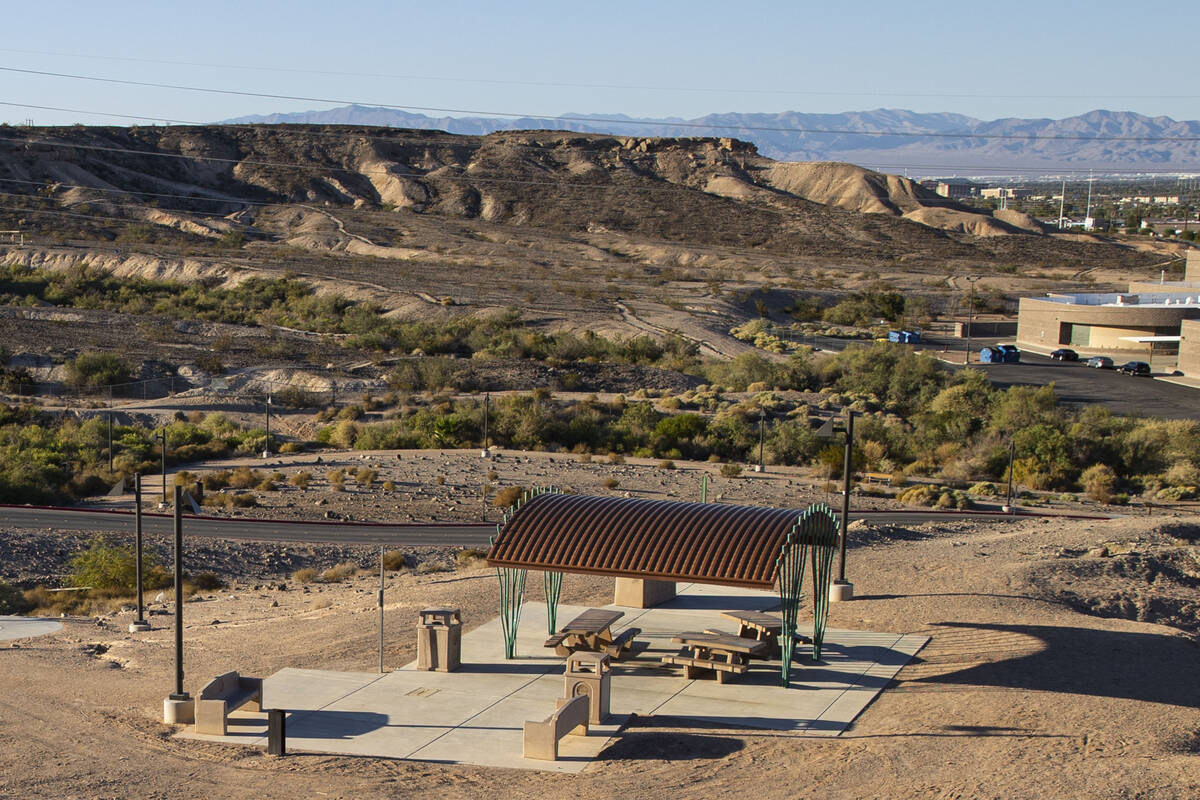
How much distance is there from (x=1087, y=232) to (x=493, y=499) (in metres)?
137

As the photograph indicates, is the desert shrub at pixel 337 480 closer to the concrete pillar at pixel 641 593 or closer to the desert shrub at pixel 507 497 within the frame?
the desert shrub at pixel 507 497

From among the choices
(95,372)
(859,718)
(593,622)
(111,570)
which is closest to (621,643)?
(593,622)

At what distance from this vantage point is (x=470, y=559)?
93.4ft

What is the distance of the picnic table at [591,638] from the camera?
1955cm

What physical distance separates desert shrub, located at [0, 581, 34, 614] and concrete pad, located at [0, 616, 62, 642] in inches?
54.2

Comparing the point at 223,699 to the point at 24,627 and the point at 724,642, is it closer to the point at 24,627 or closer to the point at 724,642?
the point at 724,642

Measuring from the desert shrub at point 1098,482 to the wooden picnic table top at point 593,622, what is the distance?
76.9 feet

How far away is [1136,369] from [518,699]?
194 ft

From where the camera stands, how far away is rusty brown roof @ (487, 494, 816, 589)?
17.8 metres

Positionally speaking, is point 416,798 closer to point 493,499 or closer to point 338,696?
point 338,696

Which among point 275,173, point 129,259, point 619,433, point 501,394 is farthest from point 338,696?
point 275,173

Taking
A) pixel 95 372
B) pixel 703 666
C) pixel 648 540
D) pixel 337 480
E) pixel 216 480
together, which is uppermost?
pixel 648 540

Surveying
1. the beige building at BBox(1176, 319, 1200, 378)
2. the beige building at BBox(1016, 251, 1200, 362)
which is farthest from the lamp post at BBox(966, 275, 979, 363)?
the beige building at BBox(1176, 319, 1200, 378)

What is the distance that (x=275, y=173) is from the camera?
144 m
